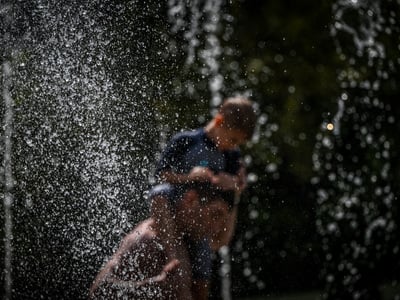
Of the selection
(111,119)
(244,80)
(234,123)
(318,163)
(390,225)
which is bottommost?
(390,225)

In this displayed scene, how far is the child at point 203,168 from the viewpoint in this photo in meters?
2.69

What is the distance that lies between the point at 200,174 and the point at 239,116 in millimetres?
383

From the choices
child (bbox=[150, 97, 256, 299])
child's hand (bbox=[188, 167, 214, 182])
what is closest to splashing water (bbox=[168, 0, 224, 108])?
child (bbox=[150, 97, 256, 299])

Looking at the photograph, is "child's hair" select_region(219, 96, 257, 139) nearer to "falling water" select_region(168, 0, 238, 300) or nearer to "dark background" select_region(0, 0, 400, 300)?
"dark background" select_region(0, 0, 400, 300)

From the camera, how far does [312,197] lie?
6344 millimetres

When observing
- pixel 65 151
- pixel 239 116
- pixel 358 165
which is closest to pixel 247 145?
pixel 358 165

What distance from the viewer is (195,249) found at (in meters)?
2.69

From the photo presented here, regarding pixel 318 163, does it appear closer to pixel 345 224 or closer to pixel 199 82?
pixel 345 224

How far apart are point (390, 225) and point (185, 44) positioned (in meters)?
3.03

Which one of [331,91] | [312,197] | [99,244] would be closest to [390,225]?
[312,197]

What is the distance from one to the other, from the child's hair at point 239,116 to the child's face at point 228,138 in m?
0.03

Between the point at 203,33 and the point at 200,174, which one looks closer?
the point at 200,174

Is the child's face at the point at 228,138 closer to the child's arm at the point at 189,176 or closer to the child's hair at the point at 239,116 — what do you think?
the child's hair at the point at 239,116

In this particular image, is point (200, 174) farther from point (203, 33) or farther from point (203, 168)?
point (203, 33)
